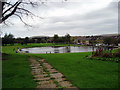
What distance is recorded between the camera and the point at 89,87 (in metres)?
3.70

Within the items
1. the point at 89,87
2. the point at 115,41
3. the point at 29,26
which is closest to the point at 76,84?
the point at 89,87

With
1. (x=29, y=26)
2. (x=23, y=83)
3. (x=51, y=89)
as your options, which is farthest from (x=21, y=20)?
(x=51, y=89)

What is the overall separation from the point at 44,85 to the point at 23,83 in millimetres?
864

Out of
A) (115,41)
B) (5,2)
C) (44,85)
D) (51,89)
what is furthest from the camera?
(115,41)

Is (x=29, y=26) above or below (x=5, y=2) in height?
below

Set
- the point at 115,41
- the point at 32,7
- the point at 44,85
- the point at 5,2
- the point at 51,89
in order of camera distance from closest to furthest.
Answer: the point at 51,89 < the point at 44,85 < the point at 5,2 < the point at 32,7 < the point at 115,41

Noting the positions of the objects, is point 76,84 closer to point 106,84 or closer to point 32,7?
point 106,84

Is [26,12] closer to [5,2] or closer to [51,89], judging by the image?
[5,2]

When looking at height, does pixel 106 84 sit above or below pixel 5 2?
below

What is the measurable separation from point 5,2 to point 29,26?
10.4 feet

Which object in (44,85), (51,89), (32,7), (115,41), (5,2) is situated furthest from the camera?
(115,41)

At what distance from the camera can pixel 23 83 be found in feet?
13.5

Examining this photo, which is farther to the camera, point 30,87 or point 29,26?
point 29,26

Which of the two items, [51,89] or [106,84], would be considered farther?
[106,84]
